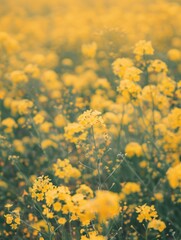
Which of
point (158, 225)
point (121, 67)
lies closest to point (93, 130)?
point (121, 67)

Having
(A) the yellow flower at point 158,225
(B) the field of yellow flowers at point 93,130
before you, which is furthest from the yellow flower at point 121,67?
(A) the yellow flower at point 158,225

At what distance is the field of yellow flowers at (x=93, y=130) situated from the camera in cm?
324

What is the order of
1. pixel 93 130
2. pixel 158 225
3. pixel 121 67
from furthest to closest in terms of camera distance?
pixel 93 130 < pixel 121 67 < pixel 158 225

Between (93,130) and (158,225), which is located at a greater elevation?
(93,130)

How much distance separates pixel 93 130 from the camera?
4.46 metres

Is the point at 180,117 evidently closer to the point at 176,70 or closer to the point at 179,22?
the point at 176,70

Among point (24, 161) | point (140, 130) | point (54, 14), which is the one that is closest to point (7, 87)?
point (24, 161)

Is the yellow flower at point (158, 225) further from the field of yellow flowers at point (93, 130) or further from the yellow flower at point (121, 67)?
the yellow flower at point (121, 67)

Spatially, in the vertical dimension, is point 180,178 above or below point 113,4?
below

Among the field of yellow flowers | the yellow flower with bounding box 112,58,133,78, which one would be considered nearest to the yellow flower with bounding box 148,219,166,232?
the field of yellow flowers

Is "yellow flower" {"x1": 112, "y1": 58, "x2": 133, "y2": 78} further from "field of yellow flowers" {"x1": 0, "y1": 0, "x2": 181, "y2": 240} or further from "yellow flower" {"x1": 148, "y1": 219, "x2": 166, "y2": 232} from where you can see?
"yellow flower" {"x1": 148, "y1": 219, "x2": 166, "y2": 232}

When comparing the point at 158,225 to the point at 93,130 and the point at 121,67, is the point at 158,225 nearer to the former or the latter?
the point at 93,130

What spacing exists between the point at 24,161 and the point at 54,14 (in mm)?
9038

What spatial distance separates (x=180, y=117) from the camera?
155 inches
